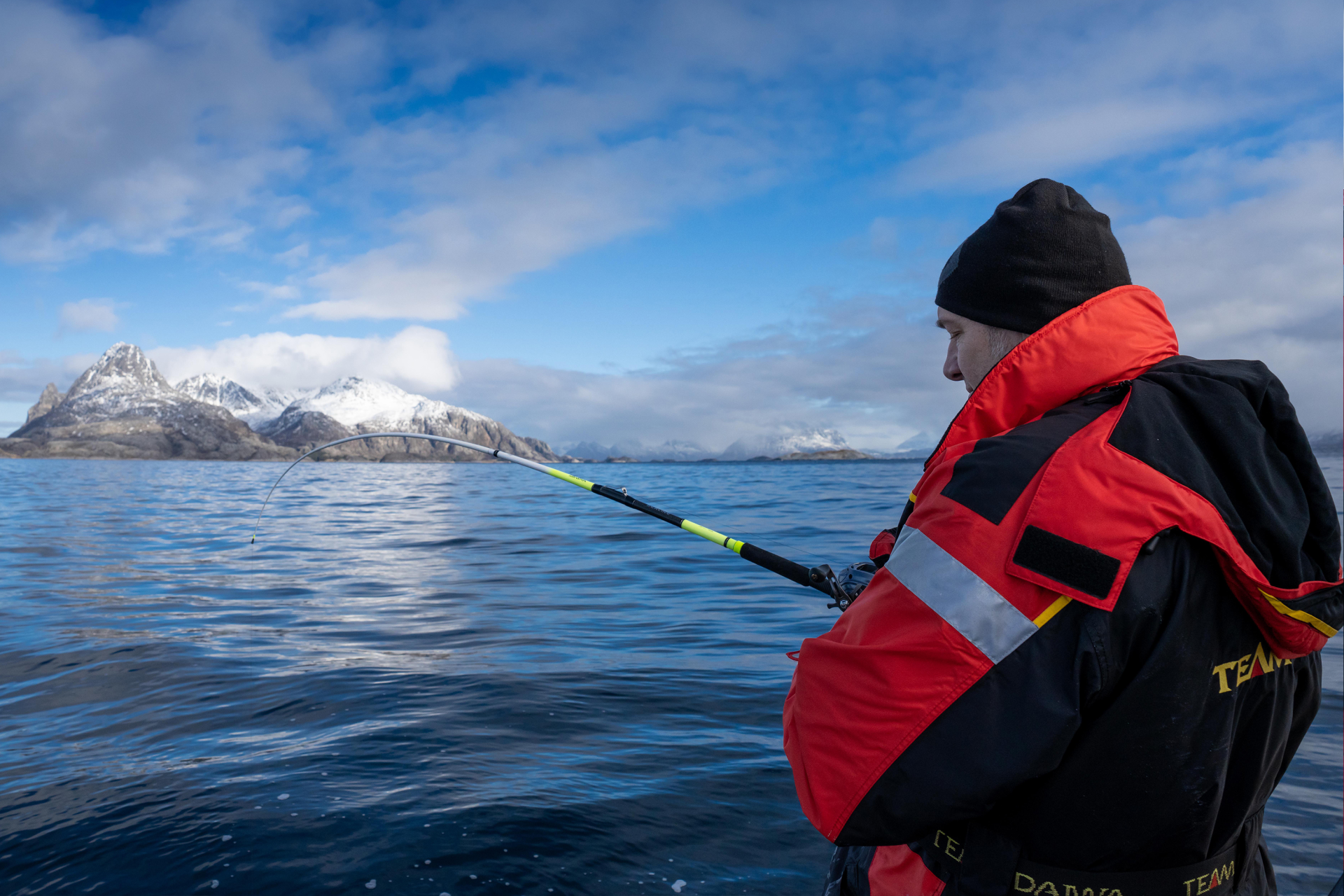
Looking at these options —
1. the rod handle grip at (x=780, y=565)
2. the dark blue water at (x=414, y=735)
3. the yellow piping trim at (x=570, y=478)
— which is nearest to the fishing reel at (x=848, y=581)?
the rod handle grip at (x=780, y=565)

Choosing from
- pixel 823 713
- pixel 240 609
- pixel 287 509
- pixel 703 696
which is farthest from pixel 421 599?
pixel 287 509

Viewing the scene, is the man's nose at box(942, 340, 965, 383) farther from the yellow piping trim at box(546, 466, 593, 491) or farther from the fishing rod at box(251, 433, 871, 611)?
the yellow piping trim at box(546, 466, 593, 491)

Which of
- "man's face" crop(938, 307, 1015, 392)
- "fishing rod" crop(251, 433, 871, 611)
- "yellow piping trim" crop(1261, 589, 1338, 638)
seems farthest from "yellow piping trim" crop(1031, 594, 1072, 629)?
"fishing rod" crop(251, 433, 871, 611)

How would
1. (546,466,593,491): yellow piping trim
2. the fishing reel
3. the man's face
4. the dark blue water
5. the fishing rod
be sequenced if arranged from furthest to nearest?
1. (546,466,593,491): yellow piping trim
2. the dark blue water
3. the fishing rod
4. the fishing reel
5. the man's face

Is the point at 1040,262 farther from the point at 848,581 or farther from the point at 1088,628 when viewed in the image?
the point at 848,581

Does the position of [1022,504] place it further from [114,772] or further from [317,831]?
[114,772]

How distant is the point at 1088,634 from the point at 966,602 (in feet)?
0.78

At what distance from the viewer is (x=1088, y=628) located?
1533 millimetres

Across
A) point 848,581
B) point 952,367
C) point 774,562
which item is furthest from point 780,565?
point 952,367

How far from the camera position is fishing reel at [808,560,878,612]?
3.02 metres

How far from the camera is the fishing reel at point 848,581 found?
9.90 ft

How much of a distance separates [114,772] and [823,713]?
228 inches

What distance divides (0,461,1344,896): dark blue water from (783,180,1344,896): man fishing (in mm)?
2811

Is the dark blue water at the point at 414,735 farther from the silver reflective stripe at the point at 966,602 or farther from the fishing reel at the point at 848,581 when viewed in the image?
the silver reflective stripe at the point at 966,602
